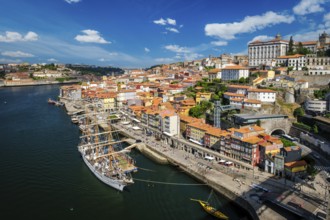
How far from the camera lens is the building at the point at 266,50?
2157 inches

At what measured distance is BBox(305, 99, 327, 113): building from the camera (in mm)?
30000

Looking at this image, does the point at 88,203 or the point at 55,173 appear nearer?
the point at 88,203

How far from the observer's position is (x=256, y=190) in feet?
61.7

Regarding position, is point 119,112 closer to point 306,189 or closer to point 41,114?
point 41,114

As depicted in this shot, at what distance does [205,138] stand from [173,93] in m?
20.8

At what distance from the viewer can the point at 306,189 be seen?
1844 centimetres

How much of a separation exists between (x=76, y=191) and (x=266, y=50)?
161 feet

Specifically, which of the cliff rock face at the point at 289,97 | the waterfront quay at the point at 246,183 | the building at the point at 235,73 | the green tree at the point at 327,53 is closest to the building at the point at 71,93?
the building at the point at 235,73

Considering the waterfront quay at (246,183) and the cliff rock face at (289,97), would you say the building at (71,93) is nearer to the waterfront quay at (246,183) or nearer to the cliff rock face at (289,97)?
the waterfront quay at (246,183)

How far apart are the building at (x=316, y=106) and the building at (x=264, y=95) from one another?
394 cm

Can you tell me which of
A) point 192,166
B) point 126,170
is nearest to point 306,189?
point 192,166

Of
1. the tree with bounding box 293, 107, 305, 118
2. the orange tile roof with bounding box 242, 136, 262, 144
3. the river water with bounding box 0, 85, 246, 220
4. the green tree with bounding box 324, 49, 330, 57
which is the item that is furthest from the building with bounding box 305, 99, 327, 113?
the green tree with bounding box 324, 49, 330, 57

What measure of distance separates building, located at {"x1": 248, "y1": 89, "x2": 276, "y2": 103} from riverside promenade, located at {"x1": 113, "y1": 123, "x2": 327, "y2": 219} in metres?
13.5

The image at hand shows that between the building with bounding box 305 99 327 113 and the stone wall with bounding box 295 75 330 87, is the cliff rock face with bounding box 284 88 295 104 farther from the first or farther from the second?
the stone wall with bounding box 295 75 330 87
